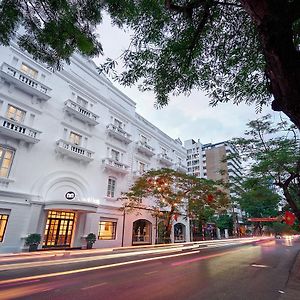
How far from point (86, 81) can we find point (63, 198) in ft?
35.4

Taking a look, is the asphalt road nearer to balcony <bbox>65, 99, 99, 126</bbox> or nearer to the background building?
balcony <bbox>65, 99, 99, 126</bbox>

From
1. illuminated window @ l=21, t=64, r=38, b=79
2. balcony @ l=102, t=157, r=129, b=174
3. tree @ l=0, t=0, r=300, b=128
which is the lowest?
tree @ l=0, t=0, r=300, b=128

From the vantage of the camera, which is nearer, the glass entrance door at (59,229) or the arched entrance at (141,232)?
the glass entrance door at (59,229)

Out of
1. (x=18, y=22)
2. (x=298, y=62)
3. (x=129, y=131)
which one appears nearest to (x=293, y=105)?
(x=298, y=62)

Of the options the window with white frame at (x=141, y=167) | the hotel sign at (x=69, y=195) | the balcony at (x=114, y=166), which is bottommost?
the hotel sign at (x=69, y=195)

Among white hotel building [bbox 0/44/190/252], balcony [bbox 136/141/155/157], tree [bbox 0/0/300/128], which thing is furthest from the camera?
balcony [bbox 136/141/155/157]

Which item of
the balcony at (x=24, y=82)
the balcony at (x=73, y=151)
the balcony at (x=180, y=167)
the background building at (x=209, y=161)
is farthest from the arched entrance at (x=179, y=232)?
the background building at (x=209, y=161)

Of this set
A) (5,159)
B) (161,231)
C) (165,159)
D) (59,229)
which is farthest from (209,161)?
(5,159)

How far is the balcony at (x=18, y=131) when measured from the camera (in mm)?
13289

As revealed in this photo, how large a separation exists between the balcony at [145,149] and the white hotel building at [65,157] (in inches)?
6.4

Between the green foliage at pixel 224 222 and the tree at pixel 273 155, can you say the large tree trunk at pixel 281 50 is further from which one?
the green foliage at pixel 224 222

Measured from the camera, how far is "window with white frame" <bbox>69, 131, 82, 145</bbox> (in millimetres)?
17812

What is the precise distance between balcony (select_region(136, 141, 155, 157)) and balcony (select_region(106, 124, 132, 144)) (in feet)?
5.34

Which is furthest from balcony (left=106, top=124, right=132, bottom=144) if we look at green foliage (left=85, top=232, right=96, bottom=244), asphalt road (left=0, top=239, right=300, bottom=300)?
asphalt road (left=0, top=239, right=300, bottom=300)
